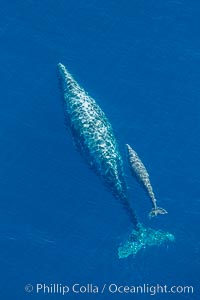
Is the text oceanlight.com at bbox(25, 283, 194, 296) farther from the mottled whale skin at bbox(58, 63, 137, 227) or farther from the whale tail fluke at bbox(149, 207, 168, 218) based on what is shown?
the whale tail fluke at bbox(149, 207, 168, 218)

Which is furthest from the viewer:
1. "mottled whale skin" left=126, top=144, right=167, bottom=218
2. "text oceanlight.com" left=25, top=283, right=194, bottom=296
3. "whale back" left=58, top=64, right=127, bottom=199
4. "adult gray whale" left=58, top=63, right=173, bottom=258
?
"whale back" left=58, top=64, right=127, bottom=199

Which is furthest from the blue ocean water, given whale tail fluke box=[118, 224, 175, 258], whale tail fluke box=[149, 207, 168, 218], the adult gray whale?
whale tail fluke box=[149, 207, 168, 218]

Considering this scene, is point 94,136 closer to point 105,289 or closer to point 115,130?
point 115,130

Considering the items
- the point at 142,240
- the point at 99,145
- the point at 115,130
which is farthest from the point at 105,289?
the point at 115,130

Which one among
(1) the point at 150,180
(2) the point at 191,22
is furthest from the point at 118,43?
(1) the point at 150,180

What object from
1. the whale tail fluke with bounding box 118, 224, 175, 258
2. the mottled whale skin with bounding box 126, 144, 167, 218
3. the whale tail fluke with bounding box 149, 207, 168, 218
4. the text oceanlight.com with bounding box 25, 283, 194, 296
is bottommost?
the text oceanlight.com with bounding box 25, 283, 194, 296

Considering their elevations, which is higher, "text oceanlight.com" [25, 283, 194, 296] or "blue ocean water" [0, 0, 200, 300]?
"blue ocean water" [0, 0, 200, 300]

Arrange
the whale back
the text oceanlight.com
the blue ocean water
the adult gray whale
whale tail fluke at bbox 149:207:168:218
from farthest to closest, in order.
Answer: the whale back, the adult gray whale, the blue ocean water, whale tail fluke at bbox 149:207:168:218, the text oceanlight.com

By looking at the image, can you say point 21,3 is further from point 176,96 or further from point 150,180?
point 150,180
